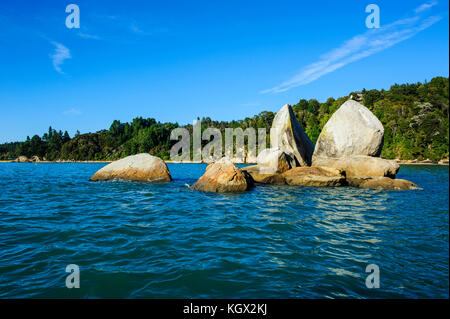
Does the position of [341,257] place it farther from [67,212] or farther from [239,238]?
[67,212]

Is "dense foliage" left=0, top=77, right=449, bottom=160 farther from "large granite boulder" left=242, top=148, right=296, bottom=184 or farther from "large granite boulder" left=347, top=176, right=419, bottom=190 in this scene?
"large granite boulder" left=242, top=148, right=296, bottom=184

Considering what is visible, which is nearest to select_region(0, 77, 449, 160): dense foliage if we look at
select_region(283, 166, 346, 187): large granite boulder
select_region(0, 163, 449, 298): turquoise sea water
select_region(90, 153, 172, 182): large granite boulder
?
select_region(283, 166, 346, 187): large granite boulder

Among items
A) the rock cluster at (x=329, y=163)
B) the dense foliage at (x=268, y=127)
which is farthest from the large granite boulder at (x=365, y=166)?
the dense foliage at (x=268, y=127)

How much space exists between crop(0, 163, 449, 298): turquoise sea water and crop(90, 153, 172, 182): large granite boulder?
8.25 meters

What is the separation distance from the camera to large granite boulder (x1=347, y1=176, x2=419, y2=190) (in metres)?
14.2

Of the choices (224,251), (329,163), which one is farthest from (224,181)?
(329,163)

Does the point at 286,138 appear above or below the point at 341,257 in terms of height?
above

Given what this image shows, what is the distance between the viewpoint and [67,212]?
8.35 meters

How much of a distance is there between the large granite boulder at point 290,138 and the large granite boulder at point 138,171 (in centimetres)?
932

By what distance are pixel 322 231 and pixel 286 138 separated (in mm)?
14611

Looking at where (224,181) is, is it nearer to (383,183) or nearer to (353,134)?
(383,183)

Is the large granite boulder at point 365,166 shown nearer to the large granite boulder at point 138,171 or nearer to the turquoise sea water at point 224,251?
the turquoise sea water at point 224,251

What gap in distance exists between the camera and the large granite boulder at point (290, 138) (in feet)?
66.2
